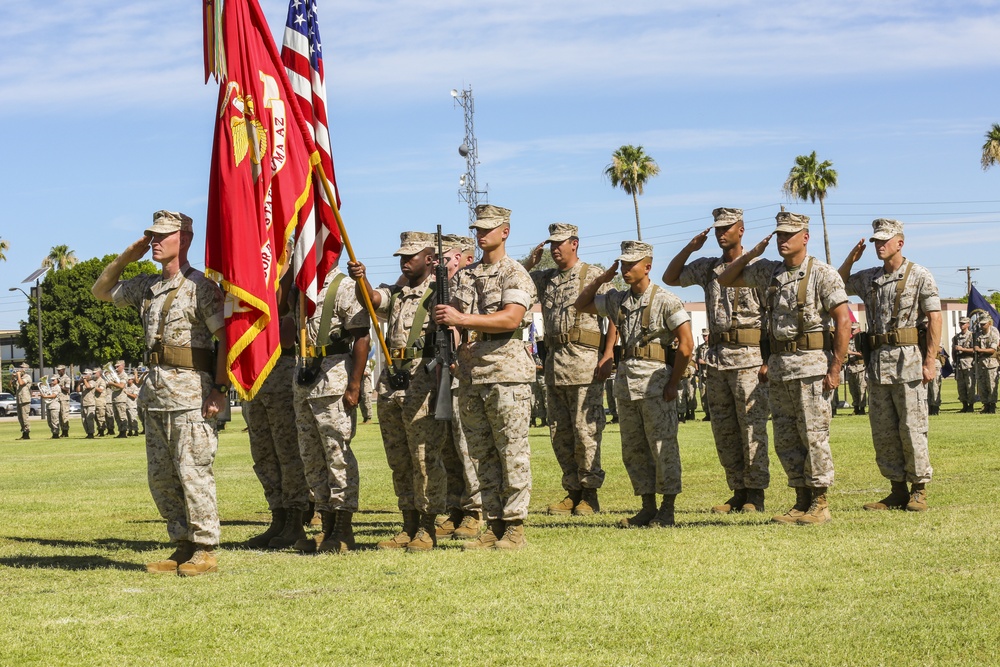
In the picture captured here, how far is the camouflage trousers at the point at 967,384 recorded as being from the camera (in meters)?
26.8

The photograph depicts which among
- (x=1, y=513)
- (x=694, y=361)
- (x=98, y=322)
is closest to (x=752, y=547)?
(x=1, y=513)

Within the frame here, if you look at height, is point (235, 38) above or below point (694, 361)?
above

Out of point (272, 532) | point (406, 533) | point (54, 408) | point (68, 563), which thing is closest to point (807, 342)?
point (406, 533)

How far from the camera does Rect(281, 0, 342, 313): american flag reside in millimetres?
9516

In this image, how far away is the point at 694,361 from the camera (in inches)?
1138

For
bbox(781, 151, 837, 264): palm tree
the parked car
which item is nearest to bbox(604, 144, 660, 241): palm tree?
bbox(781, 151, 837, 264): palm tree

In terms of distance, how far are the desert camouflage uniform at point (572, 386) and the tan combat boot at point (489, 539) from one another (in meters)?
2.39

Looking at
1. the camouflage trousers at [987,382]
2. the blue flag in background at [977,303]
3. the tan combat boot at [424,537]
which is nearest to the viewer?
the tan combat boot at [424,537]

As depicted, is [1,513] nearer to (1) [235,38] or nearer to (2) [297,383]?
(2) [297,383]

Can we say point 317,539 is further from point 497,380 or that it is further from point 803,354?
point 803,354

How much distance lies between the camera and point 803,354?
32.3 ft

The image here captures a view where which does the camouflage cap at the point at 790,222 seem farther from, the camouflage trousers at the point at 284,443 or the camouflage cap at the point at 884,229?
the camouflage trousers at the point at 284,443

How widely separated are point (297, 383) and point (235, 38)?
2.66m

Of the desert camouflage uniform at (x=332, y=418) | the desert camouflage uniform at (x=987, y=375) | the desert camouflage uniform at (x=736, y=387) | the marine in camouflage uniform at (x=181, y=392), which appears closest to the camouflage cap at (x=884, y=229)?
the desert camouflage uniform at (x=736, y=387)
